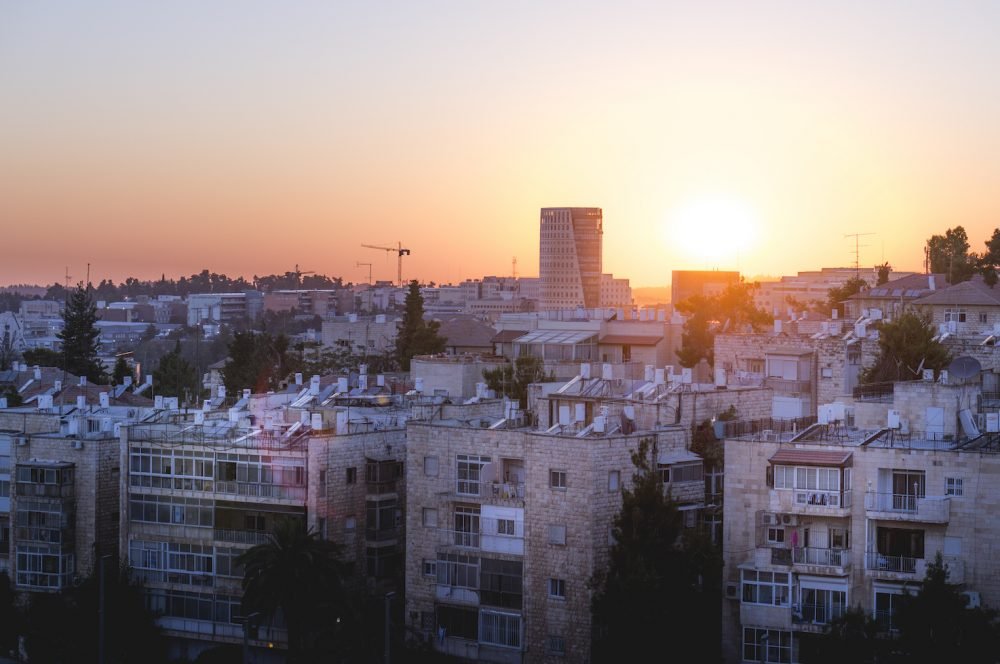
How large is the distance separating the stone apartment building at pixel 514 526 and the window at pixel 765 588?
3.20 meters

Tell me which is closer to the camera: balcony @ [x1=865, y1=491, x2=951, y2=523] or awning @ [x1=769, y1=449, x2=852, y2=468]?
balcony @ [x1=865, y1=491, x2=951, y2=523]

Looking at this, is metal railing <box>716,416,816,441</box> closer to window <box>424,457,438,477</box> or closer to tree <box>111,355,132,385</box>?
window <box>424,457,438,477</box>

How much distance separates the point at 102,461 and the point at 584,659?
1487 cm

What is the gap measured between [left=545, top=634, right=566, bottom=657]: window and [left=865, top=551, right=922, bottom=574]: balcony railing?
6.55 metres

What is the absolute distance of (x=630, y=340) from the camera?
7069 cm

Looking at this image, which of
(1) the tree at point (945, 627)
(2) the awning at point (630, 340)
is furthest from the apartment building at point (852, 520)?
(2) the awning at point (630, 340)

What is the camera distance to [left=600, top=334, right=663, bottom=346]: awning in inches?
2768

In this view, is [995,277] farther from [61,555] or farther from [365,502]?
[61,555]

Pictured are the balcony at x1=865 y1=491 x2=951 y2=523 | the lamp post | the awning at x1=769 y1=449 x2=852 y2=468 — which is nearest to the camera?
the balcony at x1=865 y1=491 x2=951 y2=523

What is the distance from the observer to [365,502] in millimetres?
37594

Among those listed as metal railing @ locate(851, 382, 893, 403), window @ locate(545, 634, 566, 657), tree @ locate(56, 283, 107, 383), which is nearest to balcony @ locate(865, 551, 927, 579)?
window @ locate(545, 634, 566, 657)

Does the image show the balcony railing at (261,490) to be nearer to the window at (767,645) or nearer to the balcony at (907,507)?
the window at (767,645)

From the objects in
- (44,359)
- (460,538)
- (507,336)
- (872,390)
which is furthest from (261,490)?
(44,359)

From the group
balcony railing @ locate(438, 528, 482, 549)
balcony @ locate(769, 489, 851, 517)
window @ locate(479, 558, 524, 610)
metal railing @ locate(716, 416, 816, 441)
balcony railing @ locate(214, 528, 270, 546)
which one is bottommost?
window @ locate(479, 558, 524, 610)
